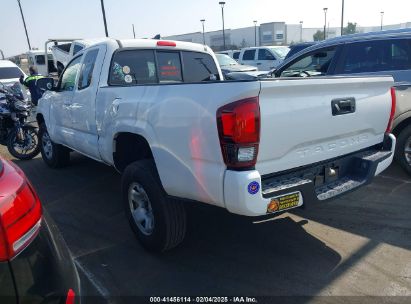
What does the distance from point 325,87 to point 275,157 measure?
698mm

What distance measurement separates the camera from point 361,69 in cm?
562

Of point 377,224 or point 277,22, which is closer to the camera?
point 377,224

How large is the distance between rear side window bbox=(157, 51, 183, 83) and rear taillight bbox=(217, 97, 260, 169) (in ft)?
7.63

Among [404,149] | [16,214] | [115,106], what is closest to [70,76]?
[115,106]

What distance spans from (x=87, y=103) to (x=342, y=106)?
2841 mm

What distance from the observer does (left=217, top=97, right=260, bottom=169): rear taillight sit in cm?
248

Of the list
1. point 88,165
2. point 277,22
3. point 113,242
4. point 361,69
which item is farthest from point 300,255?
point 277,22

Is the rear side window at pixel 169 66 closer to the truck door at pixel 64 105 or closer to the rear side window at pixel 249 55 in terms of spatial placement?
the truck door at pixel 64 105

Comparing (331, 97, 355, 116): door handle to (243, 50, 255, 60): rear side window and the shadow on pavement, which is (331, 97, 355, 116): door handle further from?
(243, 50, 255, 60): rear side window

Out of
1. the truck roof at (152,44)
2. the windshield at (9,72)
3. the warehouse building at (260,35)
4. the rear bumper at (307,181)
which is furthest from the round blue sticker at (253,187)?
the warehouse building at (260,35)

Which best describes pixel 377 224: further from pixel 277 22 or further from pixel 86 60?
pixel 277 22

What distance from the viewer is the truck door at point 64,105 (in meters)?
5.15

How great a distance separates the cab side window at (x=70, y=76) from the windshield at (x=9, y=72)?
9844 mm

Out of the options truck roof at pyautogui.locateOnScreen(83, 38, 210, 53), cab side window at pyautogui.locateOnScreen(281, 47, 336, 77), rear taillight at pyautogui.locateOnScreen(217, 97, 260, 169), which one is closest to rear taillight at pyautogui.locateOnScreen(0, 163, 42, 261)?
rear taillight at pyautogui.locateOnScreen(217, 97, 260, 169)
